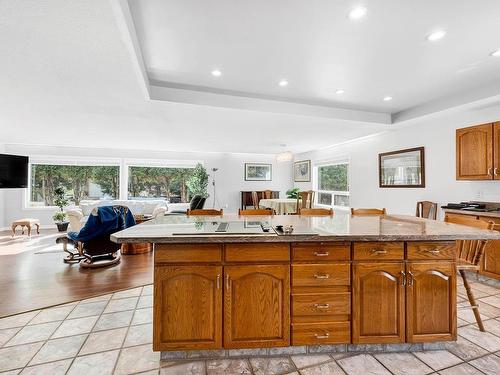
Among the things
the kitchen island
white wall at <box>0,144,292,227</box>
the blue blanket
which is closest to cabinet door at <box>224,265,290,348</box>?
the kitchen island

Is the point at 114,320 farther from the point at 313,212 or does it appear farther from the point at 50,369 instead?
the point at 313,212

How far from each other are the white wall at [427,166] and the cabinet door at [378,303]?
9.32 ft

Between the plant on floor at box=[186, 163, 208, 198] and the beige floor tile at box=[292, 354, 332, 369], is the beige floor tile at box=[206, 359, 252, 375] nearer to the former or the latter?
the beige floor tile at box=[292, 354, 332, 369]

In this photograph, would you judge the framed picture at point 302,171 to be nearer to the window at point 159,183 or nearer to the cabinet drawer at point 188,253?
the window at point 159,183

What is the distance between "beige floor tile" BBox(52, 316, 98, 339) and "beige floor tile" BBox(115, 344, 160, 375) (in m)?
0.55

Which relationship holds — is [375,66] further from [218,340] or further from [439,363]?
[218,340]

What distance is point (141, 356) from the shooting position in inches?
71.2

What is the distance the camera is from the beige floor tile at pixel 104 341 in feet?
6.19

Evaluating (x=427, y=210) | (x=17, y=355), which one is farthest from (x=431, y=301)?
(x=17, y=355)

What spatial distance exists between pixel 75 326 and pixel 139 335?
62 cm

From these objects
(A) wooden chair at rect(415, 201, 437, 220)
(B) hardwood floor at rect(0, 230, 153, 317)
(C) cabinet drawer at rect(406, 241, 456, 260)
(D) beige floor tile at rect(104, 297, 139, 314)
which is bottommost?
(D) beige floor tile at rect(104, 297, 139, 314)

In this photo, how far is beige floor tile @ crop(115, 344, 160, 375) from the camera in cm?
168

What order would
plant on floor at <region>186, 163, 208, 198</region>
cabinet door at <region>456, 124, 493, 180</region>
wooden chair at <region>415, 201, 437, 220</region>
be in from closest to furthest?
cabinet door at <region>456, 124, 493, 180</region>
wooden chair at <region>415, 201, 437, 220</region>
plant on floor at <region>186, 163, 208, 198</region>

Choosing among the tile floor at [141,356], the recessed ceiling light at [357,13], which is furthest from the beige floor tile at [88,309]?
the recessed ceiling light at [357,13]
